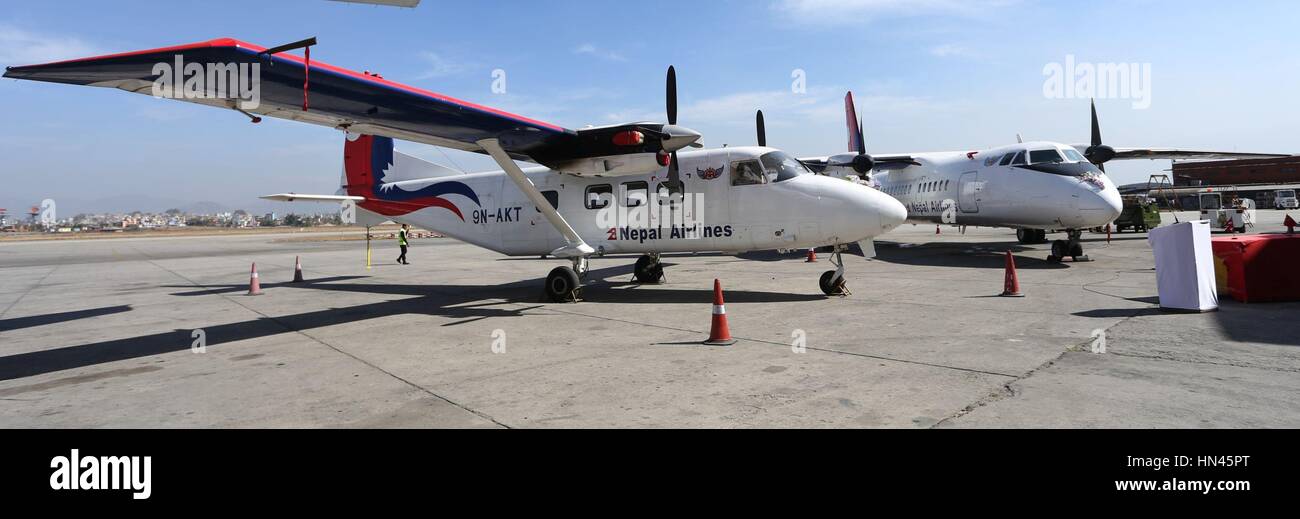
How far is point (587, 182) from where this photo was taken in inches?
494

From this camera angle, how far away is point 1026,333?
7.33 meters

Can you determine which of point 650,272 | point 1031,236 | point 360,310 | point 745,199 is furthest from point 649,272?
point 1031,236

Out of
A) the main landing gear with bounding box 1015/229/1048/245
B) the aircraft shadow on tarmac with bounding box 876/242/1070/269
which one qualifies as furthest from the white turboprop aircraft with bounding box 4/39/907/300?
the main landing gear with bounding box 1015/229/1048/245

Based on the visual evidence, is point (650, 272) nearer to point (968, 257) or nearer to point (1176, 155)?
point (968, 257)

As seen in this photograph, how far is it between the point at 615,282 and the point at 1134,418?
1134cm

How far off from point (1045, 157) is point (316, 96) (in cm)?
1611

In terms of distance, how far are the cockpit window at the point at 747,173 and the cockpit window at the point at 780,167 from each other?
128 mm

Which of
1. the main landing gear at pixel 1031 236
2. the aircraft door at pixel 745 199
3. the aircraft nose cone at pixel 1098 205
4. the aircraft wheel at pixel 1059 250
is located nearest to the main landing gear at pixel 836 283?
the aircraft door at pixel 745 199

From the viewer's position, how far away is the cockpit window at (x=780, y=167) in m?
11.1

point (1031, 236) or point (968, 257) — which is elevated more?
point (1031, 236)

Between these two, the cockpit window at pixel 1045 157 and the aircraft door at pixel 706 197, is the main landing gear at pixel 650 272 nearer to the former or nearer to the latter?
the aircraft door at pixel 706 197

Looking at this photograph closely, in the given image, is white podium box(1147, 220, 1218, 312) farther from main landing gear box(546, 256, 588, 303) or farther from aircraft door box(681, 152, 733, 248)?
main landing gear box(546, 256, 588, 303)
